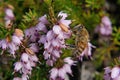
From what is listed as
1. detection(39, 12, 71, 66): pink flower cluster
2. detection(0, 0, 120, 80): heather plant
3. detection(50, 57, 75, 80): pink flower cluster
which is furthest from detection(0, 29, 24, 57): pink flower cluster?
detection(50, 57, 75, 80): pink flower cluster

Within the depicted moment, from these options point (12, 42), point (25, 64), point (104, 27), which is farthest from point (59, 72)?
point (104, 27)

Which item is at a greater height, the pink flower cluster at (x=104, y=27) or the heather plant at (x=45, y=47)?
the pink flower cluster at (x=104, y=27)

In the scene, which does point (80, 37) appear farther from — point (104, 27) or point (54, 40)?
point (104, 27)

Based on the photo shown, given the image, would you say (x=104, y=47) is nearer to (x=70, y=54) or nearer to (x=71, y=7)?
(x=71, y=7)

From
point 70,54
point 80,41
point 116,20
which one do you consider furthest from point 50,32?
point 116,20

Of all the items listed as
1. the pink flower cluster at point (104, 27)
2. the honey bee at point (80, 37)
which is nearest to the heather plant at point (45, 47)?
the honey bee at point (80, 37)

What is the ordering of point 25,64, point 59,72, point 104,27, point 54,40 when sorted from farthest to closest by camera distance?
1. point 104,27
2. point 59,72
3. point 25,64
4. point 54,40

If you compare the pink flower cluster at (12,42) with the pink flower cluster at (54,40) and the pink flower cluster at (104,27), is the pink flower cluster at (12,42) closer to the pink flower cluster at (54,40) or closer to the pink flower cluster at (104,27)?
the pink flower cluster at (54,40)

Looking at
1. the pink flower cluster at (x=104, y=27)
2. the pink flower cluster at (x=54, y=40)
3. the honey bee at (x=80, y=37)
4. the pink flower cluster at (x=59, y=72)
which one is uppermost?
the pink flower cluster at (x=104, y=27)
